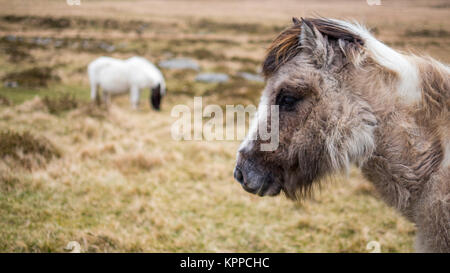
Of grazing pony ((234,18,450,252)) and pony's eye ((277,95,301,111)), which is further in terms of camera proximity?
pony's eye ((277,95,301,111))

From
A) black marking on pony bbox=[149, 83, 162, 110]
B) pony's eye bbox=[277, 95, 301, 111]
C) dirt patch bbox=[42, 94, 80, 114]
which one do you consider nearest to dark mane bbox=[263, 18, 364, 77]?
pony's eye bbox=[277, 95, 301, 111]

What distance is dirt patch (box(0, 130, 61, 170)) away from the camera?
5.41 metres

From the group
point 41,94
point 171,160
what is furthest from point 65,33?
point 171,160

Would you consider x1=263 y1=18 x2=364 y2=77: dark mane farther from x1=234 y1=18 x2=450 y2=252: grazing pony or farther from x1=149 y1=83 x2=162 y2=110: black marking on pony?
x1=149 y1=83 x2=162 y2=110: black marking on pony

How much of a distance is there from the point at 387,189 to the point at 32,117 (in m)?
9.53

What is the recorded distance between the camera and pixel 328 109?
1.96 metres

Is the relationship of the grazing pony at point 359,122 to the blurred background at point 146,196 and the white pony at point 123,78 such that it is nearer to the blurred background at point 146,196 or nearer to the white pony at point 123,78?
the blurred background at point 146,196

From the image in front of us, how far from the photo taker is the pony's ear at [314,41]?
6.44 feet

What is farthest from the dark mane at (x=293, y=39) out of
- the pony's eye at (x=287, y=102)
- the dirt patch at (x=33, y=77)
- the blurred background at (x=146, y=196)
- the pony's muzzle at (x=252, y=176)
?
the dirt patch at (x=33, y=77)

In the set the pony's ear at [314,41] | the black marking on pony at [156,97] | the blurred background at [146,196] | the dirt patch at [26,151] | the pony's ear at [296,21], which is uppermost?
the pony's ear at [296,21]

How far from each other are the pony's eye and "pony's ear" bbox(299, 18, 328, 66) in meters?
0.31

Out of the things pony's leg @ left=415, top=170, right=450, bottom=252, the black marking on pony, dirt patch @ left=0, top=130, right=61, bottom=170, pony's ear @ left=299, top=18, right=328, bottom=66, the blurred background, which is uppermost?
pony's ear @ left=299, top=18, right=328, bottom=66
